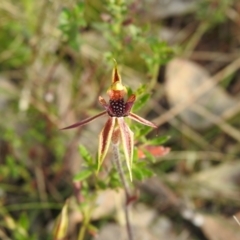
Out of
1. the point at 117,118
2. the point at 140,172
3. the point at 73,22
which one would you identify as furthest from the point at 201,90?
the point at 117,118

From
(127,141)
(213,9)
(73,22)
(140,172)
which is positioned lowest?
Result: (127,141)

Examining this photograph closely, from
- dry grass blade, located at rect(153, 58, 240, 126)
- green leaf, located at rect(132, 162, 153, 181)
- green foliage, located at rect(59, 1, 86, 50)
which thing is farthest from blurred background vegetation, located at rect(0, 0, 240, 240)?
green leaf, located at rect(132, 162, 153, 181)

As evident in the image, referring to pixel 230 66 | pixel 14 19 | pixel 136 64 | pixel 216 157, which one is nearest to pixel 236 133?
pixel 216 157

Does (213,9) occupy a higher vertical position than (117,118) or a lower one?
higher

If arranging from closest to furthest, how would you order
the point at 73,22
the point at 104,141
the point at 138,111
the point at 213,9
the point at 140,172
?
the point at 104,141 → the point at 140,172 → the point at 73,22 → the point at 138,111 → the point at 213,9

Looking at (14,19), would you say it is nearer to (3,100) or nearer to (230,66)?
(3,100)

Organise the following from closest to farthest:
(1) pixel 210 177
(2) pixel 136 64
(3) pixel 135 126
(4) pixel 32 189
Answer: (3) pixel 135 126 → (4) pixel 32 189 → (1) pixel 210 177 → (2) pixel 136 64

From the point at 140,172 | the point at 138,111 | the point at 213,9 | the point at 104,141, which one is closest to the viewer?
the point at 104,141

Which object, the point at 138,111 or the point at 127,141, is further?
the point at 138,111

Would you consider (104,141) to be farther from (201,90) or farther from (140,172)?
(201,90)
